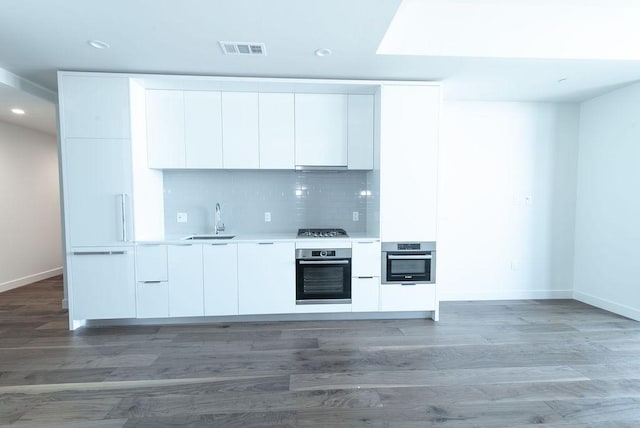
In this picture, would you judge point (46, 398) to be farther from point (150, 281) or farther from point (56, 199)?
point (56, 199)

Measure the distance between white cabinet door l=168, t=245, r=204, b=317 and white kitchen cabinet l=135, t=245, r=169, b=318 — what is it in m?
0.06

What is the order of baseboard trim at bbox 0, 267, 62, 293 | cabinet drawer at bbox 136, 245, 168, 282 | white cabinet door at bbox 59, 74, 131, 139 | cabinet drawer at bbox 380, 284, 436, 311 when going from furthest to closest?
baseboard trim at bbox 0, 267, 62, 293
cabinet drawer at bbox 380, 284, 436, 311
cabinet drawer at bbox 136, 245, 168, 282
white cabinet door at bbox 59, 74, 131, 139

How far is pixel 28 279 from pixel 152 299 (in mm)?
3551

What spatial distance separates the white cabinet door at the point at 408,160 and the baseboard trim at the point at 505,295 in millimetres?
1356

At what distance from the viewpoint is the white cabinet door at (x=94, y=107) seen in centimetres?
290

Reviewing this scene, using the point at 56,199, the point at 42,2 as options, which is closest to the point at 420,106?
the point at 42,2

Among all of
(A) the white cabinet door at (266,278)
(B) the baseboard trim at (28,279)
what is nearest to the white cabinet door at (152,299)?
(A) the white cabinet door at (266,278)

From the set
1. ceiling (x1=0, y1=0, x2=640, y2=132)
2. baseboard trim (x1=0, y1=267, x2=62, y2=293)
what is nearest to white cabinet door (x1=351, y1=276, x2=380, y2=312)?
ceiling (x1=0, y1=0, x2=640, y2=132)

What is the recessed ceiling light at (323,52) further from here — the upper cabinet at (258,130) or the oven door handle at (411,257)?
the oven door handle at (411,257)

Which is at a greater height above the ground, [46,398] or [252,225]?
[252,225]

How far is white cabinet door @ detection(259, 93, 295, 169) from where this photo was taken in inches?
131

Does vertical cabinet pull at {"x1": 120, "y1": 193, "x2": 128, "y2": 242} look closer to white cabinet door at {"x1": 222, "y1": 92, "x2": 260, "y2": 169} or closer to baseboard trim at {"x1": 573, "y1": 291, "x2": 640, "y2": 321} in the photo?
white cabinet door at {"x1": 222, "y1": 92, "x2": 260, "y2": 169}

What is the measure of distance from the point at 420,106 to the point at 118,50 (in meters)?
2.93

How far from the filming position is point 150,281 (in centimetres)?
305
